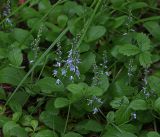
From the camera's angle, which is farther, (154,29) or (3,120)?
(154,29)

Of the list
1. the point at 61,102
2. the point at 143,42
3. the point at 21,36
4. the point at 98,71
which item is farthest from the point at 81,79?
the point at 21,36

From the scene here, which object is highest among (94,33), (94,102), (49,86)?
(94,33)

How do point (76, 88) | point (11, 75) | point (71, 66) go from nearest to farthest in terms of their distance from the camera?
1. point (76, 88)
2. point (71, 66)
3. point (11, 75)

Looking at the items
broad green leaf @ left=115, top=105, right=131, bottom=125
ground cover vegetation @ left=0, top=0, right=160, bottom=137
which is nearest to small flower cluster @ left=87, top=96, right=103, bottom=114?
ground cover vegetation @ left=0, top=0, right=160, bottom=137

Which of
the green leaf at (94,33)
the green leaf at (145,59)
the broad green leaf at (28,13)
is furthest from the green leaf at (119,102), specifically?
the broad green leaf at (28,13)

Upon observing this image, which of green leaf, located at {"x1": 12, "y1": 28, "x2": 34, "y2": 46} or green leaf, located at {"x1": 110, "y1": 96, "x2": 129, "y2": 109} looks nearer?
green leaf, located at {"x1": 110, "y1": 96, "x2": 129, "y2": 109}

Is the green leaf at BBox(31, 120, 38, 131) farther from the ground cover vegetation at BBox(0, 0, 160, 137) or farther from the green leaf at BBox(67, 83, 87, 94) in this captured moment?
the green leaf at BBox(67, 83, 87, 94)

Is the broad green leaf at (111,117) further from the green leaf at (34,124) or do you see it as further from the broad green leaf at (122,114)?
the green leaf at (34,124)

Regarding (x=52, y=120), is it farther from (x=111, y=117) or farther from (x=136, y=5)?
(x=136, y=5)
